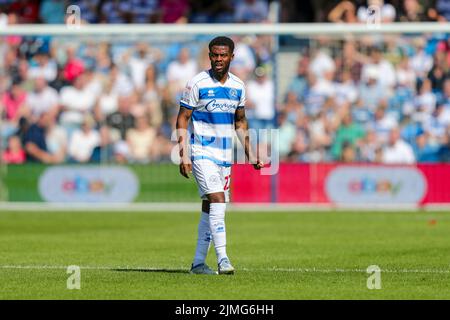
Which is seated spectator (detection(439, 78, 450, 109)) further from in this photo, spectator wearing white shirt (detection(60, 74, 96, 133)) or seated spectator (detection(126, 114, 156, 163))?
spectator wearing white shirt (detection(60, 74, 96, 133))

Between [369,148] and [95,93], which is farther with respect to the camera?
[95,93]

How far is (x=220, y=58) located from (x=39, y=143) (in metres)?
15.1

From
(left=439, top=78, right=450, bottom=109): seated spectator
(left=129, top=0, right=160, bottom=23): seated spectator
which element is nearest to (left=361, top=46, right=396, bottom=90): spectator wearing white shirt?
(left=439, top=78, right=450, bottom=109): seated spectator

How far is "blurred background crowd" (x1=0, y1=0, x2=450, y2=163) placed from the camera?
2703 centimetres

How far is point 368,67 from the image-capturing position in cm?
2736

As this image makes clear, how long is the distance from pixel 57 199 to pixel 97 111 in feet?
7.55

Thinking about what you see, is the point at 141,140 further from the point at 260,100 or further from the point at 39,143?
the point at 260,100

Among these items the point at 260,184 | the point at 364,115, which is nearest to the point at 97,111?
the point at 260,184

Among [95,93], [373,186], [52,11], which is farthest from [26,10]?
[373,186]

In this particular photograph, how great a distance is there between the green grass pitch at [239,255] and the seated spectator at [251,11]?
770 cm

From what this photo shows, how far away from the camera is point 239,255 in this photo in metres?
16.1

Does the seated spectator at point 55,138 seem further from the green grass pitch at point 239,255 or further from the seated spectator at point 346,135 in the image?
the seated spectator at point 346,135

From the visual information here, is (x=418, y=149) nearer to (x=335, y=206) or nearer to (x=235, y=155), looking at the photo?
(x=335, y=206)
